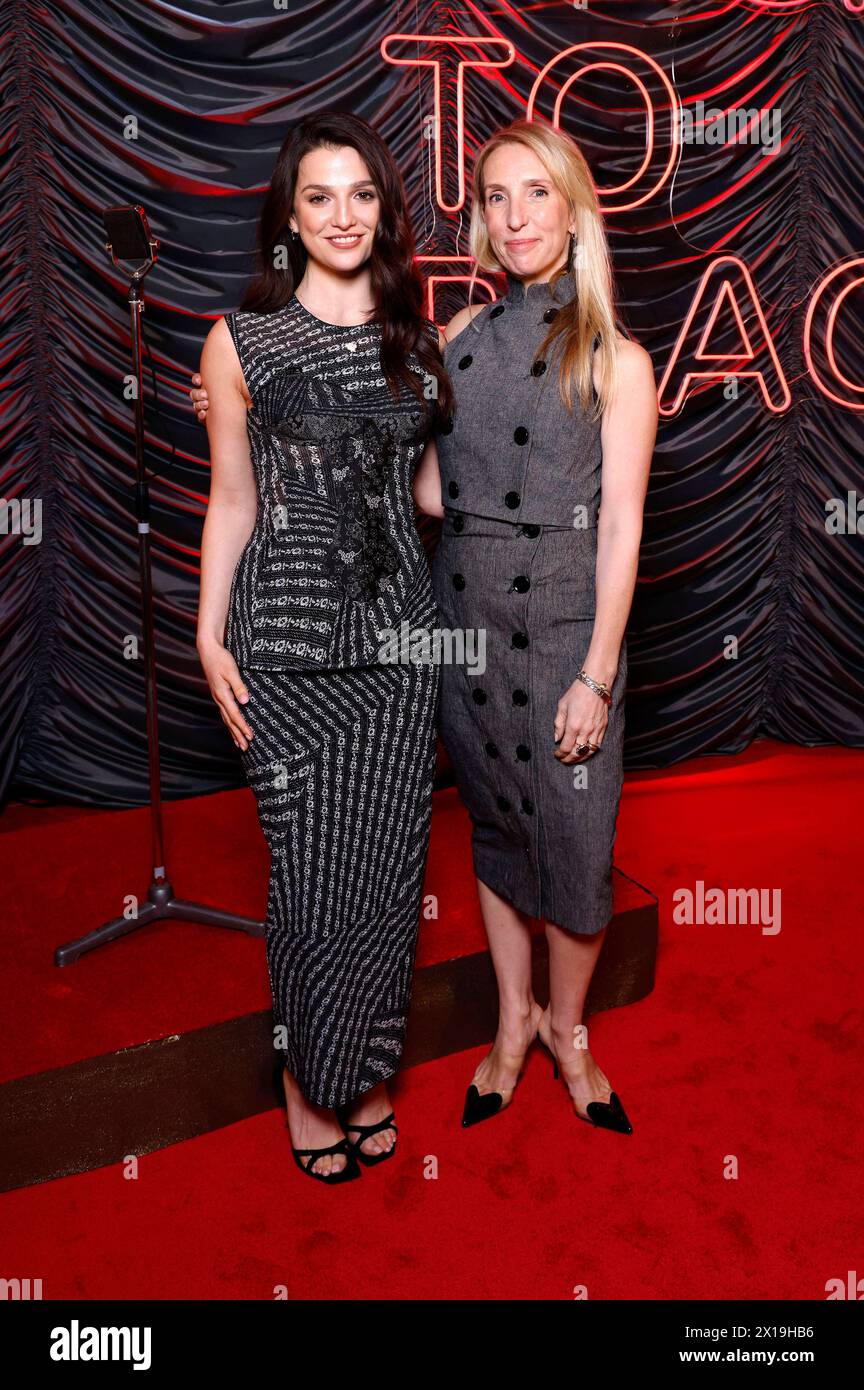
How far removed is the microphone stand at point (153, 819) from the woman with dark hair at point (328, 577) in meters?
0.59

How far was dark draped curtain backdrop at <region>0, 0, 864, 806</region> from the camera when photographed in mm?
3441

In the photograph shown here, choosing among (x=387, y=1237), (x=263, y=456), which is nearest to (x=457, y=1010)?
(x=387, y=1237)

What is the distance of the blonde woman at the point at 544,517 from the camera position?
6.90 ft

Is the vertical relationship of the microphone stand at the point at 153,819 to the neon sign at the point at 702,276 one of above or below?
below

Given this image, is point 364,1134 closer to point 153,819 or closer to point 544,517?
point 153,819

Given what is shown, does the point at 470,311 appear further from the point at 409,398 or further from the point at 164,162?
the point at 164,162

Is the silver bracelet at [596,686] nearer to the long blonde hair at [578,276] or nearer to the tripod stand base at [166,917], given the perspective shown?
the long blonde hair at [578,276]

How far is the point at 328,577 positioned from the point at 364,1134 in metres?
1.17

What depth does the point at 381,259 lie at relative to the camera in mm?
2170

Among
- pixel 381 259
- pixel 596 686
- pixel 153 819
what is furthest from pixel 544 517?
pixel 153 819

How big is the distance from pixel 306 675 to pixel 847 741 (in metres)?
3.26

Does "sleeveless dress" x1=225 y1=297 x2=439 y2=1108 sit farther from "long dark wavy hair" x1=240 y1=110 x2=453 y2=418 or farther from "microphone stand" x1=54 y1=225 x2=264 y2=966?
"microphone stand" x1=54 y1=225 x2=264 y2=966

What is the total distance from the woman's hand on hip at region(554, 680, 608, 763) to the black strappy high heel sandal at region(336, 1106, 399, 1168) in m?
0.88

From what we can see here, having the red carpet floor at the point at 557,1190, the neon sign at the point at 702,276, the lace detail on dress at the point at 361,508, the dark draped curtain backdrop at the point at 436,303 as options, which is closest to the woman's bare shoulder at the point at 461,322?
the lace detail on dress at the point at 361,508
